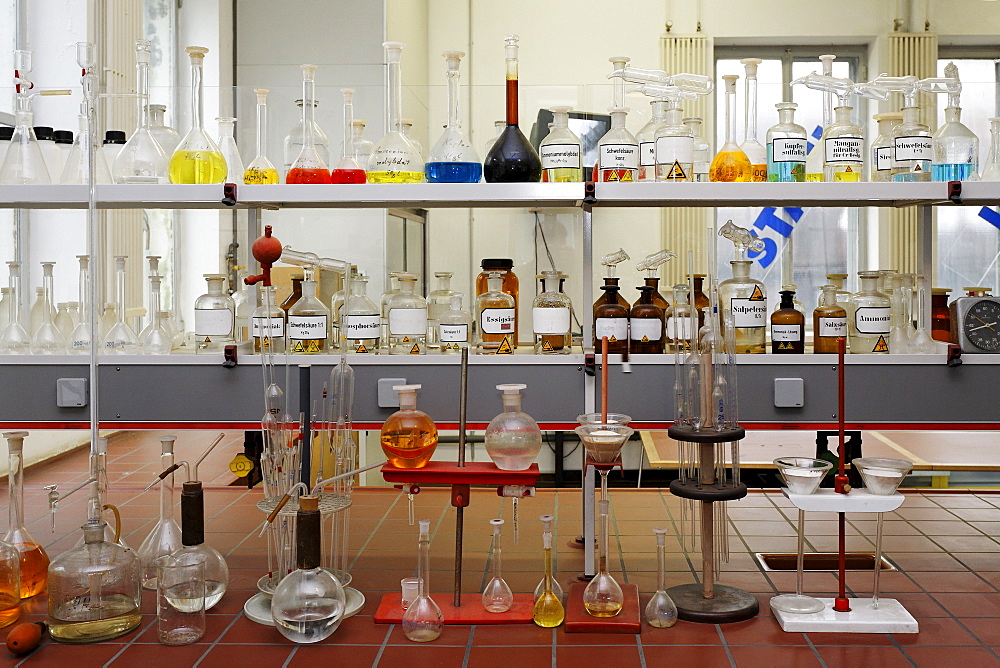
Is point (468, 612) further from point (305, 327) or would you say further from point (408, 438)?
point (305, 327)

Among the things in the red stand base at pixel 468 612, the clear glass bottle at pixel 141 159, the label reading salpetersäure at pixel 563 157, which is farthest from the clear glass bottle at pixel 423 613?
the clear glass bottle at pixel 141 159

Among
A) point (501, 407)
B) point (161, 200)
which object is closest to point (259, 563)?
point (501, 407)

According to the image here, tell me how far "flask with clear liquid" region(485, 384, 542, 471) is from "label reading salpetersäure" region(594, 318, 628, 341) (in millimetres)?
403

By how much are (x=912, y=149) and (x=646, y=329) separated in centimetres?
74

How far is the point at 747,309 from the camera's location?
222 centimetres

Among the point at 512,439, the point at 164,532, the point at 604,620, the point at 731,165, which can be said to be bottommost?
the point at 604,620

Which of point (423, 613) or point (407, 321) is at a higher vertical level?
point (407, 321)

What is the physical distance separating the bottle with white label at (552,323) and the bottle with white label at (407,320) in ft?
0.91

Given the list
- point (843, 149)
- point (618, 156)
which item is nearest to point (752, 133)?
point (843, 149)

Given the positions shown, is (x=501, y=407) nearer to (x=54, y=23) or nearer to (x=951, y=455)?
(x=951, y=455)

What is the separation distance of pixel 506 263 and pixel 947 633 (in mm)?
1287

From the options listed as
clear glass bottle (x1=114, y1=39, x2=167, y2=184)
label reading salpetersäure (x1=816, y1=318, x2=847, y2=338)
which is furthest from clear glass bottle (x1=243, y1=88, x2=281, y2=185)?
label reading salpetersäure (x1=816, y1=318, x2=847, y2=338)

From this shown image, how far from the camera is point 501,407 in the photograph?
2.21m

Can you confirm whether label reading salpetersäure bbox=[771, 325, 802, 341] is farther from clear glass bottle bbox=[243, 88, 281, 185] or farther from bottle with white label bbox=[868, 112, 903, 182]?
clear glass bottle bbox=[243, 88, 281, 185]
